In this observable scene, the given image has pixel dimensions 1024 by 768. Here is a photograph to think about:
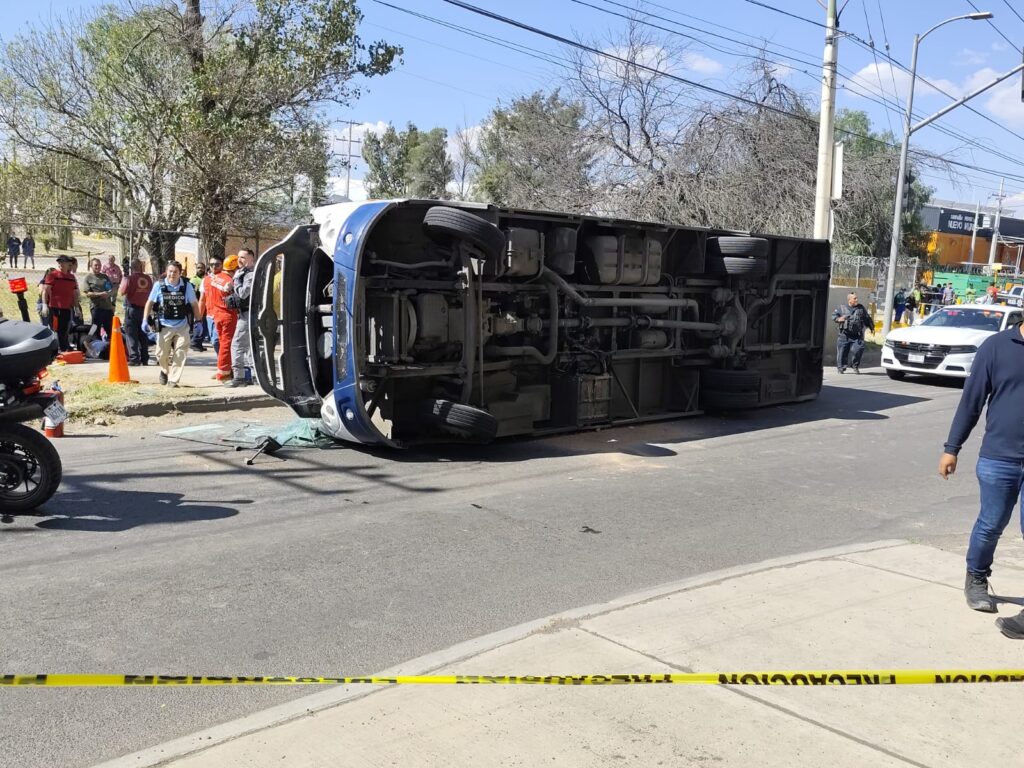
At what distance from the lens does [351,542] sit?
21.5ft

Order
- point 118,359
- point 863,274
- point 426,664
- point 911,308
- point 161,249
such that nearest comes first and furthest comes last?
point 426,664 → point 118,359 → point 161,249 → point 911,308 → point 863,274

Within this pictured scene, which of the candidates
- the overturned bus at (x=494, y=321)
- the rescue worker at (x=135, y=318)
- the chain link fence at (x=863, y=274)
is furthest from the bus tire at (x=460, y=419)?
the chain link fence at (x=863, y=274)

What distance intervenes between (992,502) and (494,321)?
5.64 metres

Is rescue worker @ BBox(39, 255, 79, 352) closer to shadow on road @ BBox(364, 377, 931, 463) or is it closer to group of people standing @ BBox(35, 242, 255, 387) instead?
group of people standing @ BBox(35, 242, 255, 387)

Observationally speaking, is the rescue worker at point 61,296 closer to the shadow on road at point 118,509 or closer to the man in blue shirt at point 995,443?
the shadow on road at point 118,509

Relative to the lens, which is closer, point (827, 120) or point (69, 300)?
point (69, 300)

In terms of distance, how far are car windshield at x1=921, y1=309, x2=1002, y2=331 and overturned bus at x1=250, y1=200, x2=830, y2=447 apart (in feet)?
26.2

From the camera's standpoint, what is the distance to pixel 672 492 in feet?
27.9

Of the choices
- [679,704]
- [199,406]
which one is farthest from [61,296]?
[679,704]

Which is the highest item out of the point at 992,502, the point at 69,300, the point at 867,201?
the point at 867,201

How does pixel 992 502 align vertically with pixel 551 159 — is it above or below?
below

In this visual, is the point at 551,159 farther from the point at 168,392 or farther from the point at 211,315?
the point at 168,392

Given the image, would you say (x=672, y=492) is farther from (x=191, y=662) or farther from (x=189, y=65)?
(x=189, y=65)

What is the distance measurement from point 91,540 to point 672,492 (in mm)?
4704
